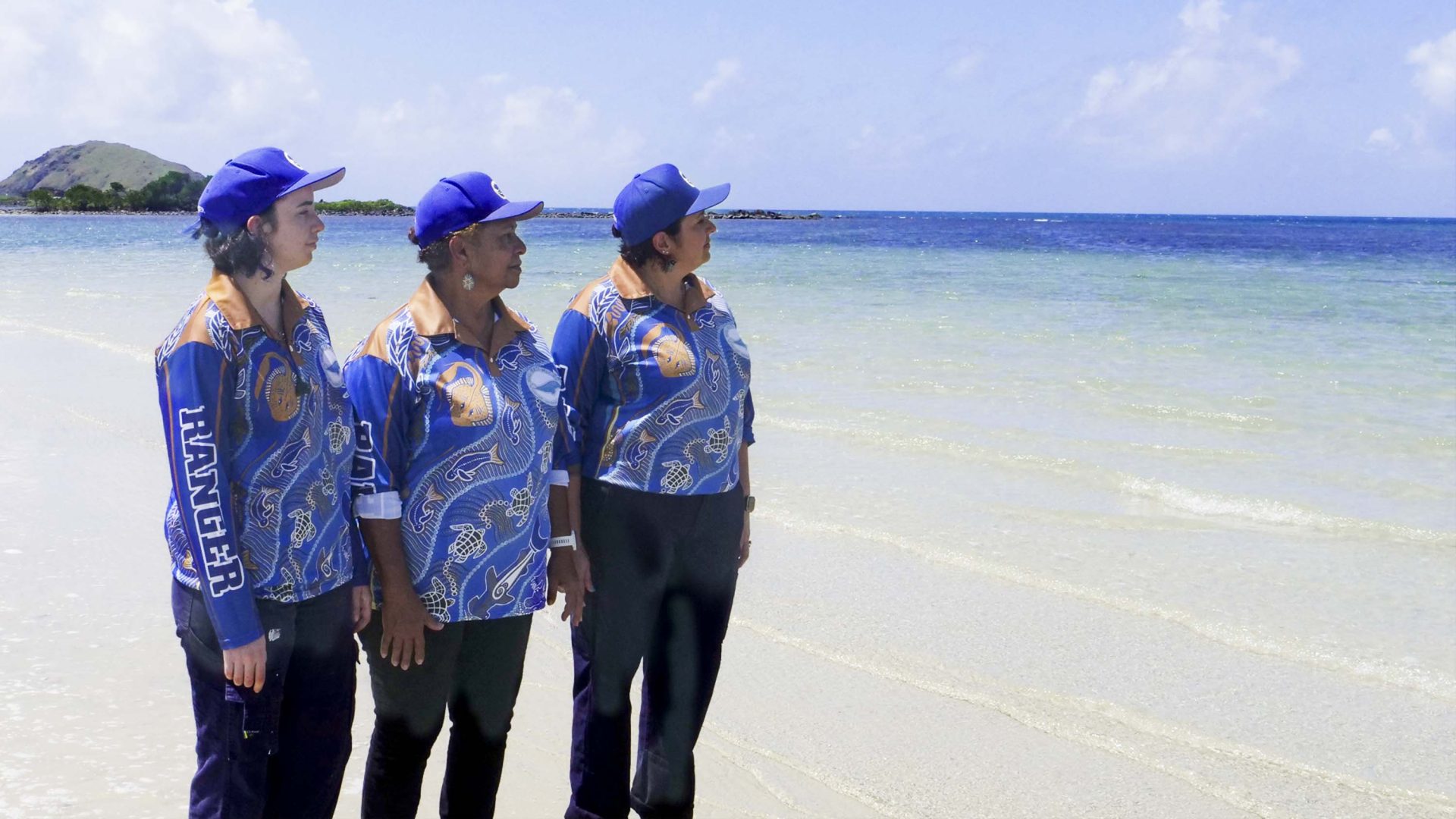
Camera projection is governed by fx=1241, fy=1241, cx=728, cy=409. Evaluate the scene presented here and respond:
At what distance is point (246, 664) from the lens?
7.52ft

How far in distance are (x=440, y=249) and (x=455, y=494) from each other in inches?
21.8

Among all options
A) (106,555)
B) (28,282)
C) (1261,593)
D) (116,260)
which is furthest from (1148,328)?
(116,260)

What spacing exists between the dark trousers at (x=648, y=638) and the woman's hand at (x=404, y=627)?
20.7 inches

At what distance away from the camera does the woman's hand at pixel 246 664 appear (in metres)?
2.28

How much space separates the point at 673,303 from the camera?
3.15 meters

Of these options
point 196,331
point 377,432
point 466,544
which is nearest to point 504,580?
point 466,544

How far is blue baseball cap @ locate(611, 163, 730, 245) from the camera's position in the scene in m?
3.11

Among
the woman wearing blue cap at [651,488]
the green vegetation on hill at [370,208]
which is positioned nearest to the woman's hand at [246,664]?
the woman wearing blue cap at [651,488]

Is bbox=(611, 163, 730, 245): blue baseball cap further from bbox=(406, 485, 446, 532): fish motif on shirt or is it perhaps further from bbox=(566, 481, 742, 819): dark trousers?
bbox=(406, 485, 446, 532): fish motif on shirt

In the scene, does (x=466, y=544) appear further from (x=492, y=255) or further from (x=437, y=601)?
(x=492, y=255)

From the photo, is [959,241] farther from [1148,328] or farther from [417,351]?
[417,351]

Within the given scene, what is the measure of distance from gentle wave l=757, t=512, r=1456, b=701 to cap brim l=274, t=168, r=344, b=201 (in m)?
4.03

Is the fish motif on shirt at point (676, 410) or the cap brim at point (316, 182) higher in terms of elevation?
the cap brim at point (316, 182)

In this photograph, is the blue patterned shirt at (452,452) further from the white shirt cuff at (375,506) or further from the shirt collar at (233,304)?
the shirt collar at (233,304)
